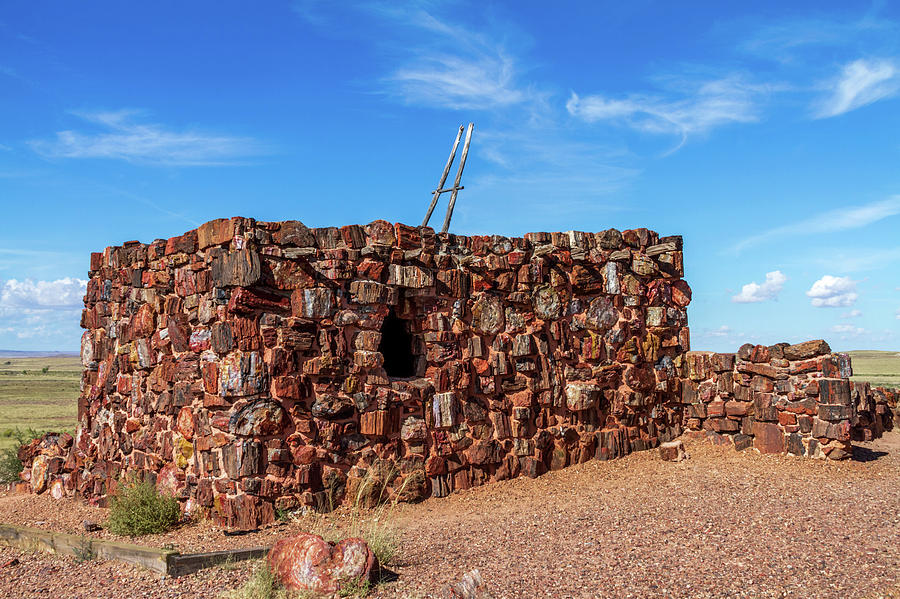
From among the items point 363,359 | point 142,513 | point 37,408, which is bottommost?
point 37,408

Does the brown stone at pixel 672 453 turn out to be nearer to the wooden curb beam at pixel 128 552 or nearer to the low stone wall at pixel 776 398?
the low stone wall at pixel 776 398

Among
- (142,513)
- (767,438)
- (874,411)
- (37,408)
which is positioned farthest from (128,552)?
(37,408)

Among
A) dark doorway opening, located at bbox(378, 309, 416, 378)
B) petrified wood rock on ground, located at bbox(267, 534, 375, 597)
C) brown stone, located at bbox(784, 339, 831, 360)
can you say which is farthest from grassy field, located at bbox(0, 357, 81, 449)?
brown stone, located at bbox(784, 339, 831, 360)

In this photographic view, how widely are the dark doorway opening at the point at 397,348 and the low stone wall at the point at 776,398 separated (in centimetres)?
431

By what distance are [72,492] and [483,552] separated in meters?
7.32

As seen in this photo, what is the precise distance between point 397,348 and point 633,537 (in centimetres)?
408

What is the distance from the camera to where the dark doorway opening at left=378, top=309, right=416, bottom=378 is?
9.37 metres

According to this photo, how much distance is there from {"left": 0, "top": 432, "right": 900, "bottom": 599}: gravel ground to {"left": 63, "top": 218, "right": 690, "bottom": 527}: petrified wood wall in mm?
564

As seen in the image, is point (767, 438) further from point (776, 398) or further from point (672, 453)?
point (672, 453)

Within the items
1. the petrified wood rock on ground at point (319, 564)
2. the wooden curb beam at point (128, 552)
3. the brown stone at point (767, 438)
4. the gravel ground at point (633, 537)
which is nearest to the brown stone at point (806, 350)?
the brown stone at point (767, 438)

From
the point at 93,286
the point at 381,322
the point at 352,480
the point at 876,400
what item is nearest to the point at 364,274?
the point at 381,322

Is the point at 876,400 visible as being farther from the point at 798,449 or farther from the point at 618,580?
the point at 618,580

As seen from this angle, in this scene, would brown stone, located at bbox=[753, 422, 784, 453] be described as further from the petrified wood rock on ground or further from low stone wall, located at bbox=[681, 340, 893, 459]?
the petrified wood rock on ground

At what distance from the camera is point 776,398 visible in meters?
10.2
